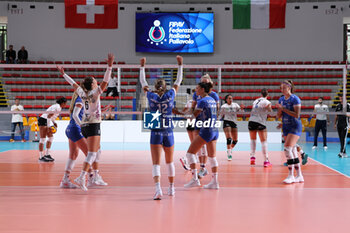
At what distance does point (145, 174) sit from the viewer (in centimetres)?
808

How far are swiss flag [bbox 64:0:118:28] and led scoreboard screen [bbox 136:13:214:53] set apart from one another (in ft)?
36.3

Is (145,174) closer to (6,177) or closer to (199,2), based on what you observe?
(6,177)

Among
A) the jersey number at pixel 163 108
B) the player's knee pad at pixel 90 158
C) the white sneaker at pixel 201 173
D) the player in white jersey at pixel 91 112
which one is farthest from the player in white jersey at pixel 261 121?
the player's knee pad at pixel 90 158

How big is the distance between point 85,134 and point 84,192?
95cm

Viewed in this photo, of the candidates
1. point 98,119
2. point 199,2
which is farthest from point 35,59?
point 98,119

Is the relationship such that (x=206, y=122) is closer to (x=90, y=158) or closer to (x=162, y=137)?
(x=162, y=137)

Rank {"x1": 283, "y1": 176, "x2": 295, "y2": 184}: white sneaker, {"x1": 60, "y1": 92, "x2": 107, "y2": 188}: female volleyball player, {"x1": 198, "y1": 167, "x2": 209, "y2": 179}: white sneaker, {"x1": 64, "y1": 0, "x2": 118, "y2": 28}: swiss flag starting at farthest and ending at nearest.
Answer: {"x1": 64, "y1": 0, "x2": 118, "y2": 28}: swiss flag, {"x1": 198, "y1": 167, "x2": 209, "y2": 179}: white sneaker, {"x1": 283, "y1": 176, "x2": 295, "y2": 184}: white sneaker, {"x1": 60, "y1": 92, "x2": 107, "y2": 188}: female volleyball player

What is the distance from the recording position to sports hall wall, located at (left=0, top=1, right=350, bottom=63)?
22.5 m

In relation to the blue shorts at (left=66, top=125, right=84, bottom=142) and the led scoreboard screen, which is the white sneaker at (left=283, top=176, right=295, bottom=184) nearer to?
the blue shorts at (left=66, top=125, right=84, bottom=142)

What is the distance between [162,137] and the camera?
5.50 m

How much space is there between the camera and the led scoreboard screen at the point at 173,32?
72.3 ft

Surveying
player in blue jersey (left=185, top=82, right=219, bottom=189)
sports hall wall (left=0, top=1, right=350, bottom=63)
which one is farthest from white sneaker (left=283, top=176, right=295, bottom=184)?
sports hall wall (left=0, top=1, right=350, bottom=63)

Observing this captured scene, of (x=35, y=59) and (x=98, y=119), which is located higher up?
(x=35, y=59)

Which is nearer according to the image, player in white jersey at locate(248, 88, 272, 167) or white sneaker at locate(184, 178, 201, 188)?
white sneaker at locate(184, 178, 201, 188)
